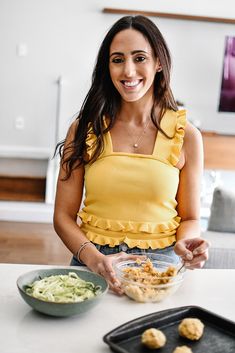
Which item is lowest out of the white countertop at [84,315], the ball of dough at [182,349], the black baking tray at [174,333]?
the white countertop at [84,315]

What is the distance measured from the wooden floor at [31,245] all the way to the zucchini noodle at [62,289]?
7.72 ft

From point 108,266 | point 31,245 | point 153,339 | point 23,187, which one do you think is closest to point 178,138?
point 108,266

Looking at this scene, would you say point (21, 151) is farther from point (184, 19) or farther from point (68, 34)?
point (184, 19)

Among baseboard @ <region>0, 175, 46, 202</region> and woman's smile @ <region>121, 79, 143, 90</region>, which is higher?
woman's smile @ <region>121, 79, 143, 90</region>

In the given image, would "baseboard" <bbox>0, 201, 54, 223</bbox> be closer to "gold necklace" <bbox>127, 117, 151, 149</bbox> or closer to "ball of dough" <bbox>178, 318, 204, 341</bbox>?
"gold necklace" <bbox>127, 117, 151, 149</bbox>

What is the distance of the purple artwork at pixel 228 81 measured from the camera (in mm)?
4957

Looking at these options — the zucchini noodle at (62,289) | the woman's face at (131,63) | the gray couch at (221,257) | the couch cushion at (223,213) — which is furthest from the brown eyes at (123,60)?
the couch cushion at (223,213)

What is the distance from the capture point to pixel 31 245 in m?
3.80

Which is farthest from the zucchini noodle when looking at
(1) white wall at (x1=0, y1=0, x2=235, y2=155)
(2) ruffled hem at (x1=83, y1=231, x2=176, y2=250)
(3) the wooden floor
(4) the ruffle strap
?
(1) white wall at (x1=0, y1=0, x2=235, y2=155)

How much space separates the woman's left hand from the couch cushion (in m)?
1.29

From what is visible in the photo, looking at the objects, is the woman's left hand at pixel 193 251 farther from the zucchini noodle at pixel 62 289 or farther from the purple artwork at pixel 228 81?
the purple artwork at pixel 228 81

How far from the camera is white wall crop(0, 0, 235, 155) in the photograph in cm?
487

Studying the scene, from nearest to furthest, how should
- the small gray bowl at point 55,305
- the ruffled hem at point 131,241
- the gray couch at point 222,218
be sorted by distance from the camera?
1. the small gray bowl at point 55,305
2. the ruffled hem at point 131,241
3. the gray couch at point 222,218

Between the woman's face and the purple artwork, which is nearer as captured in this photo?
the woman's face
